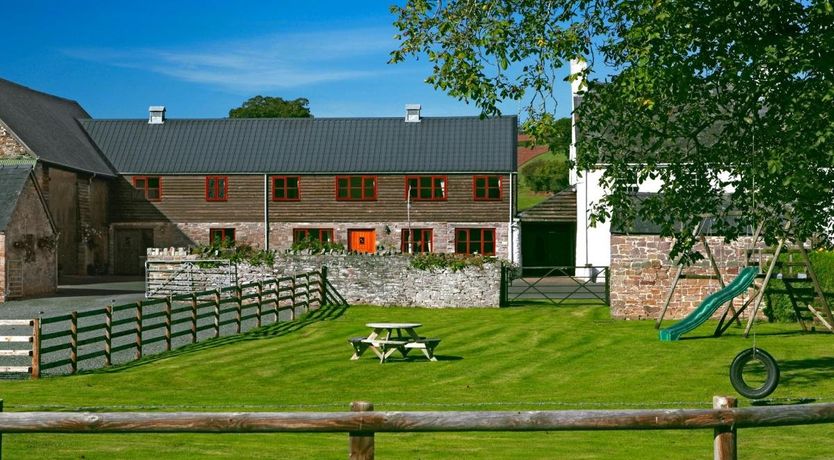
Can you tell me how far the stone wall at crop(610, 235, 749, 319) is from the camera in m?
29.7

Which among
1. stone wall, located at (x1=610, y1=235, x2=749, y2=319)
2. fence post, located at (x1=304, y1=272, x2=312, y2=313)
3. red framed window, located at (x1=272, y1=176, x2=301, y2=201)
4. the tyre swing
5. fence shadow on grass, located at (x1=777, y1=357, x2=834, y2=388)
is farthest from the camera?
red framed window, located at (x1=272, y1=176, x2=301, y2=201)

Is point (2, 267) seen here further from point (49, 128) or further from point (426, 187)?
point (426, 187)

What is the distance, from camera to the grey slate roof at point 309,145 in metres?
52.5

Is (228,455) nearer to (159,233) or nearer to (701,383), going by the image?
(701,383)

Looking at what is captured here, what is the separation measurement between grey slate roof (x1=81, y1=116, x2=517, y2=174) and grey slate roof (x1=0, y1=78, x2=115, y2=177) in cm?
115

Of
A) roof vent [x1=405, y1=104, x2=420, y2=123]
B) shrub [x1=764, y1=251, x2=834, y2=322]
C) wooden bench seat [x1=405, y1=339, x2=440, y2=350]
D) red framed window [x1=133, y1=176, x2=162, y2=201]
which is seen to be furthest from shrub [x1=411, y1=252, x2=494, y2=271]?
red framed window [x1=133, y1=176, x2=162, y2=201]

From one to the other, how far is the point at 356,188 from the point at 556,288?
1320 cm

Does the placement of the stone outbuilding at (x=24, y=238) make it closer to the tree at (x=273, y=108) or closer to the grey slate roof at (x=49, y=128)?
the grey slate roof at (x=49, y=128)

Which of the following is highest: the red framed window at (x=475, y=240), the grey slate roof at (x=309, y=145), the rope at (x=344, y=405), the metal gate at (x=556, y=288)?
the grey slate roof at (x=309, y=145)

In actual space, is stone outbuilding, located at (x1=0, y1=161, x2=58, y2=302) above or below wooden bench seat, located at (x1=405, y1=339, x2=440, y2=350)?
above

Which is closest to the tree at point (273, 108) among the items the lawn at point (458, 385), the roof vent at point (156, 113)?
the roof vent at point (156, 113)

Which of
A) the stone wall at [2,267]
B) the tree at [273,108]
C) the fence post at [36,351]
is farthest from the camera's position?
the tree at [273,108]

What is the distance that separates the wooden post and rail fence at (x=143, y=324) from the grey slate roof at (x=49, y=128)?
16817mm

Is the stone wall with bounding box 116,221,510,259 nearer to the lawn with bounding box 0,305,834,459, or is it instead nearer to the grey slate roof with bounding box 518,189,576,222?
the grey slate roof with bounding box 518,189,576,222
